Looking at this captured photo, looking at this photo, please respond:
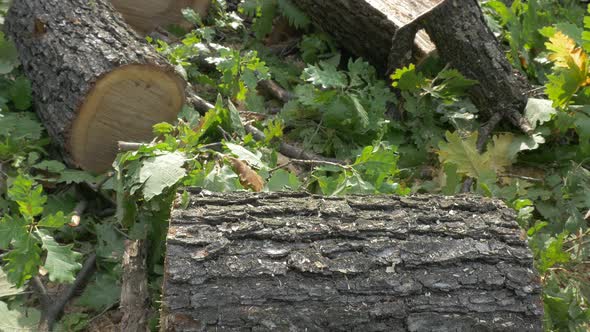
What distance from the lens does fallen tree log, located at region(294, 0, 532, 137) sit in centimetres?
360

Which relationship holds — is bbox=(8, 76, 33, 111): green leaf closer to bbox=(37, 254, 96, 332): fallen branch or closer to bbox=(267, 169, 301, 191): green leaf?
bbox=(37, 254, 96, 332): fallen branch

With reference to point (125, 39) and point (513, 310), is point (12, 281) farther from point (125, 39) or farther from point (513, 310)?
point (513, 310)

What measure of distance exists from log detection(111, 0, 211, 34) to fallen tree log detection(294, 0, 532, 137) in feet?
3.66

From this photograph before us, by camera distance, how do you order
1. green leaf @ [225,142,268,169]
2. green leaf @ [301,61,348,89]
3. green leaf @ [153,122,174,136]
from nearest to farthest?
green leaf @ [225,142,268,169]
green leaf @ [153,122,174,136]
green leaf @ [301,61,348,89]

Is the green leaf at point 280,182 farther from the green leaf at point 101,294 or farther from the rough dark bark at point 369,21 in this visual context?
the rough dark bark at point 369,21

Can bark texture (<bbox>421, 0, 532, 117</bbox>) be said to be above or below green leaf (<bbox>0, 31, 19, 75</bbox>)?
above

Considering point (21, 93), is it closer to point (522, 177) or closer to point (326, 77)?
point (326, 77)

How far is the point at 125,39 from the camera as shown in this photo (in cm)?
331

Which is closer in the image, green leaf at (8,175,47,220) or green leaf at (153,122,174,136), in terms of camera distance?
green leaf at (8,175,47,220)


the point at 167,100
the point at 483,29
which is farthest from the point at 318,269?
the point at 483,29

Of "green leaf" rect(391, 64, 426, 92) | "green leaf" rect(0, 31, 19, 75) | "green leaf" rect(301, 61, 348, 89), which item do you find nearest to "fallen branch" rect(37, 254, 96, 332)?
"green leaf" rect(0, 31, 19, 75)

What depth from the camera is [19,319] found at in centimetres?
261

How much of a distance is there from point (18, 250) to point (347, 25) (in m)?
2.37

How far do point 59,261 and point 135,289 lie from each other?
31 cm
